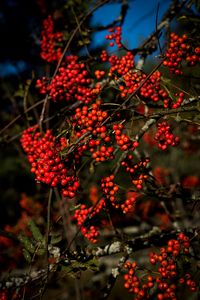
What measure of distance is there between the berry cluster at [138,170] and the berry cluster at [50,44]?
1.92 m

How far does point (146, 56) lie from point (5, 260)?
16.7 ft

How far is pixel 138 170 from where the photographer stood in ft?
6.81

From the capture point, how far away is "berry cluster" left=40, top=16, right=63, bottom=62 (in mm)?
3270

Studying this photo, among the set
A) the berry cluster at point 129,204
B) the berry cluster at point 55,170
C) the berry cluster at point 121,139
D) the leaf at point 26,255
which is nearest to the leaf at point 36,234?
the leaf at point 26,255

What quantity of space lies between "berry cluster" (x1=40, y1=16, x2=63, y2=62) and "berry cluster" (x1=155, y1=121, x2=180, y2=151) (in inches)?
74.0

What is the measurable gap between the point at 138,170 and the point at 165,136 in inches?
13.9

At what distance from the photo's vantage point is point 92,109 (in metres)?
1.75

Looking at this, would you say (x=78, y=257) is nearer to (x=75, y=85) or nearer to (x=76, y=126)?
(x=76, y=126)

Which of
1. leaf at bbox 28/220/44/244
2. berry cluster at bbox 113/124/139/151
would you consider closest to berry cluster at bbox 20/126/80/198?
berry cluster at bbox 113/124/139/151

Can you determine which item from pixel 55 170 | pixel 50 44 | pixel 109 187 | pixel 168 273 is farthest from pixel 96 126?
pixel 50 44

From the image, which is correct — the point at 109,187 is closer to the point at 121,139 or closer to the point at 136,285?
the point at 121,139

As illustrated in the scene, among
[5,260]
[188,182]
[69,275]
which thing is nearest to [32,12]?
[188,182]

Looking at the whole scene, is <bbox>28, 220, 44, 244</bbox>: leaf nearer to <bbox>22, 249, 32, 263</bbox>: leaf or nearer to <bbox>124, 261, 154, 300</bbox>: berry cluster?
<bbox>22, 249, 32, 263</bbox>: leaf

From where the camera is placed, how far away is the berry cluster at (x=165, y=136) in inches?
79.4
